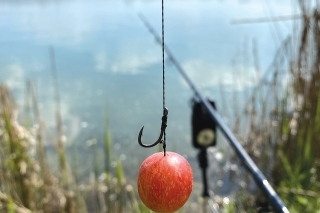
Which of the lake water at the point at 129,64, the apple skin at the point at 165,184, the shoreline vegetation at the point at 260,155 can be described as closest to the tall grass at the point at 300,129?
the shoreline vegetation at the point at 260,155

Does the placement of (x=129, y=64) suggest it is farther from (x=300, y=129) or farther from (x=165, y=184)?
(x=165, y=184)

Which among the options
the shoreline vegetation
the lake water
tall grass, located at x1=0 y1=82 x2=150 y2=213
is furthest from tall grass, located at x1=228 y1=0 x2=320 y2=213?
tall grass, located at x1=0 y1=82 x2=150 y2=213

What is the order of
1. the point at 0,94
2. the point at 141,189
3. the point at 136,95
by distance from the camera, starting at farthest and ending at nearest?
the point at 136,95 < the point at 0,94 < the point at 141,189

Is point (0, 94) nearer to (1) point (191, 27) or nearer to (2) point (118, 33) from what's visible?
(2) point (118, 33)

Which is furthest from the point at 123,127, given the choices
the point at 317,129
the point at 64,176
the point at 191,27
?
the point at 191,27

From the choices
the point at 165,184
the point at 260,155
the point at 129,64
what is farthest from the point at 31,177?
the point at 129,64

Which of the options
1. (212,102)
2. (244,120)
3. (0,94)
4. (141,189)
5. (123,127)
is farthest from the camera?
(123,127)

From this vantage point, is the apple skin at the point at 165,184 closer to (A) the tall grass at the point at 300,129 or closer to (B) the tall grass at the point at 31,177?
(B) the tall grass at the point at 31,177
